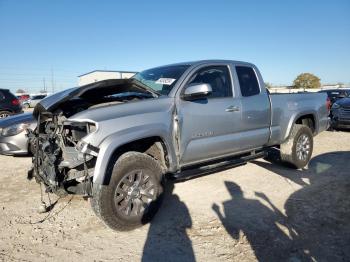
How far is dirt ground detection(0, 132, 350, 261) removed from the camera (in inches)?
133

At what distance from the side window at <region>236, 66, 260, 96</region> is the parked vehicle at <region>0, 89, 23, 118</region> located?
369 inches

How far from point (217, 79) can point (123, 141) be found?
2.14 m

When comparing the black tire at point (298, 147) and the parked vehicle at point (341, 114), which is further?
the parked vehicle at point (341, 114)

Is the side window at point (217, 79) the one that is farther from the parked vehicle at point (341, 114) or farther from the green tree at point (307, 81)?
the green tree at point (307, 81)


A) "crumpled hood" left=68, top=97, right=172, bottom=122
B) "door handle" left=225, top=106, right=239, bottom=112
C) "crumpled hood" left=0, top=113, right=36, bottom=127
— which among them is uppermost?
"crumpled hood" left=68, top=97, right=172, bottom=122

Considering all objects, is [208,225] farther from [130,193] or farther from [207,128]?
[207,128]

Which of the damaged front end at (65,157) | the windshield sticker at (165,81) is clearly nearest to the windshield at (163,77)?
the windshield sticker at (165,81)

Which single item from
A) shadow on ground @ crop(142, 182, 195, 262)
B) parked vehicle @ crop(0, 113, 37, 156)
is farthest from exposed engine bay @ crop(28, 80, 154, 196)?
parked vehicle @ crop(0, 113, 37, 156)

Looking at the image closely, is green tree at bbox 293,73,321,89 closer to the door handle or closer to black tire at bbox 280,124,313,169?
black tire at bbox 280,124,313,169

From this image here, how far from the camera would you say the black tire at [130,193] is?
3.69 meters

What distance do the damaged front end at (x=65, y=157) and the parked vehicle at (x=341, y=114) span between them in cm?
1014

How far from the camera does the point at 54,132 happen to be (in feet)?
13.1

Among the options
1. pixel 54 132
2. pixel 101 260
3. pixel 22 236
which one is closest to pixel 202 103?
pixel 54 132

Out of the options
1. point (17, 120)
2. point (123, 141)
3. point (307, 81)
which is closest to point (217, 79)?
point (123, 141)
